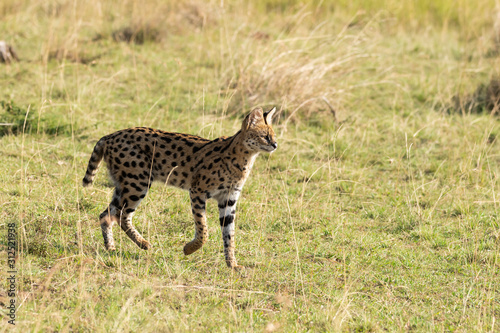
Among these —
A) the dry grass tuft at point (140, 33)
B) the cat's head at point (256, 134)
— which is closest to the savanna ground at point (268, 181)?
the dry grass tuft at point (140, 33)

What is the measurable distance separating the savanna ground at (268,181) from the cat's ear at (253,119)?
0.89 m

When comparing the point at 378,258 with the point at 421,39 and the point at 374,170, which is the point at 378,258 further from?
the point at 421,39

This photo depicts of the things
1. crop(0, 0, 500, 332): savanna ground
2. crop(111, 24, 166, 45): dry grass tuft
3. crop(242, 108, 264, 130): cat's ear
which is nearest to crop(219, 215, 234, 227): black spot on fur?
crop(0, 0, 500, 332): savanna ground

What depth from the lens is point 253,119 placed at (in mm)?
6020

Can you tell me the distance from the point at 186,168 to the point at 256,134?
0.71 metres

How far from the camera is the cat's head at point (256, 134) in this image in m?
5.92

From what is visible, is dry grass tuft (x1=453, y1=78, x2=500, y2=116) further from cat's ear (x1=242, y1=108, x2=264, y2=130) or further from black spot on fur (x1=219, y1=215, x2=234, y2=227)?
black spot on fur (x1=219, y1=215, x2=234, y2=227)

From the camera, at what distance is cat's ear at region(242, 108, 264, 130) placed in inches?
235

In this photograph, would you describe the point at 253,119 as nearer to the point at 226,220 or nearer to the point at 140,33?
the point at 226,220

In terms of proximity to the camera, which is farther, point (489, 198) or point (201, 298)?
point (489, 198)

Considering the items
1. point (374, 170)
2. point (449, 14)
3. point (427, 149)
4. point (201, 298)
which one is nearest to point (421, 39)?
point (449, 14)

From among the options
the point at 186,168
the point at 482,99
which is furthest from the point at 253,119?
the point at 482,99

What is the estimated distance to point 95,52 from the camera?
11117mm

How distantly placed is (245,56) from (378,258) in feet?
15.0
